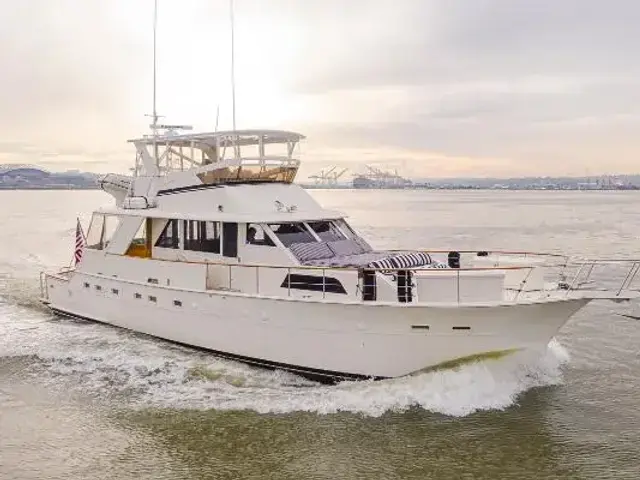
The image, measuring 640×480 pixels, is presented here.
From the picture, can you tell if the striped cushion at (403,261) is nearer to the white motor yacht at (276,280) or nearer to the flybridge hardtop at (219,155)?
the white motor yacht at (276,280)

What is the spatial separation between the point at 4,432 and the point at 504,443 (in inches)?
319

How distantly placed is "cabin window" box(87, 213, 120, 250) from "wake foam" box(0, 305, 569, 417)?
8.50ft

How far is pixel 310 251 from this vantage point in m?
12.9

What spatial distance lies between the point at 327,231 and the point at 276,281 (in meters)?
1.94

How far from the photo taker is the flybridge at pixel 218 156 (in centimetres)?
1434

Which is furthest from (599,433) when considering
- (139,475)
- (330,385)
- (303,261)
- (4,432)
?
(4,432)

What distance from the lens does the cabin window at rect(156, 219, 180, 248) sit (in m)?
14.6

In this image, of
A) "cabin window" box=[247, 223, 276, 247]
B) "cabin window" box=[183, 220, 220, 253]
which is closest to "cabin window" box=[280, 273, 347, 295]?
"cabin window" box=[247, 223, 276, 247]

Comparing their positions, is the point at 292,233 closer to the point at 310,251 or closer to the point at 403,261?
the point at 310,251

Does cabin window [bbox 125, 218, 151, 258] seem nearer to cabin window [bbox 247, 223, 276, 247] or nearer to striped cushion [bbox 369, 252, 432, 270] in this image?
cabin window [bbox 247, 223, 276, 247]

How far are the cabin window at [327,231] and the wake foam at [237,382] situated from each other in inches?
120

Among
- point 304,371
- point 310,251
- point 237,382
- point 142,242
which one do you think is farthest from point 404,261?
point 142,242

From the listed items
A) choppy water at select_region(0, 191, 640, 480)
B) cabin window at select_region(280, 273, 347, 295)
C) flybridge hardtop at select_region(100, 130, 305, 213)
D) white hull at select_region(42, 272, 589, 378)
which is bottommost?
choppy water at select_region(0, 191, 640, 480)

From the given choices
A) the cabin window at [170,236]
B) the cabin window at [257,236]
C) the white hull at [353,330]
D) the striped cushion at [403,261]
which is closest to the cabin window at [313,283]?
the white hull at [353,330]
